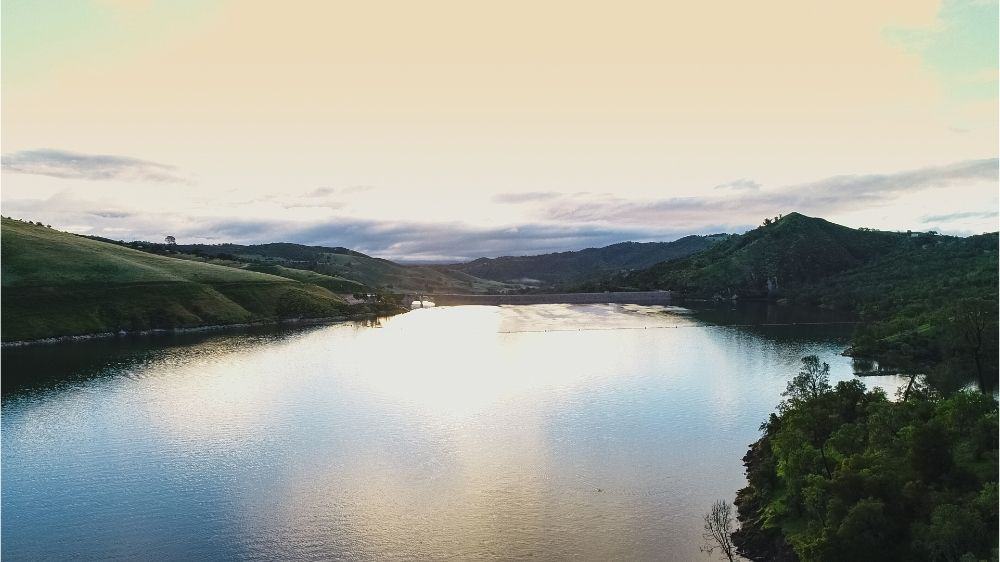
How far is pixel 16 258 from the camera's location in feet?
620

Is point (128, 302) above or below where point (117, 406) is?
above

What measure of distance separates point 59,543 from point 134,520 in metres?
5.40

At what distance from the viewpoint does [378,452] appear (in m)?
71.4

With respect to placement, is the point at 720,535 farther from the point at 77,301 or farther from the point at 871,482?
the point at 77,301

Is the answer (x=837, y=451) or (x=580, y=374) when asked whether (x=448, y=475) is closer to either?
(x=837, y=451)

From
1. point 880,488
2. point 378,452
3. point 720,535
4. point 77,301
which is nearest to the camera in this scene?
point 880,488

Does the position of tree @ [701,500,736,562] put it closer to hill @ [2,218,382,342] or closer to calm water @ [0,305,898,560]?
calm water @ [0,305,898,560]

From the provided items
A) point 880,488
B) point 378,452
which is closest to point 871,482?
point 880,488

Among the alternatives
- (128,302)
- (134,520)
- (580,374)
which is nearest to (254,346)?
(128,302)

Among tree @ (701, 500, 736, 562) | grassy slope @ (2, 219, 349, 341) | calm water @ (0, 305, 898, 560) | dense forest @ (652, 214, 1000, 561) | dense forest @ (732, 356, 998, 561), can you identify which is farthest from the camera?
grassy slope @ (2, 219, 349, 341)

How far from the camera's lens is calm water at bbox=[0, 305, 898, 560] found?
165 feet

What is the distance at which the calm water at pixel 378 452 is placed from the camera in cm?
5034

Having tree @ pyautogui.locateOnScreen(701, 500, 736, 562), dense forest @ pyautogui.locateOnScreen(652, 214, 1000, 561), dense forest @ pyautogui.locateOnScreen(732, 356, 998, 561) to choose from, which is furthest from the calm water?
dense forest @ pyautogui.locateOnScreen(732, 356, 998, 561)

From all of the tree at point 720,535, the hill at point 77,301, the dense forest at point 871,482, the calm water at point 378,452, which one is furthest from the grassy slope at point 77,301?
the dense forest at point 871,482
